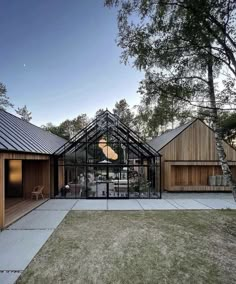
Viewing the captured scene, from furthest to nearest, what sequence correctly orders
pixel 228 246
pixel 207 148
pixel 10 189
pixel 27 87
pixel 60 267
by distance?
1. pixel 27 87
2. pixel 207 148
3. pixel 10 189
4. pixel 228 246
5. pixel 60 267

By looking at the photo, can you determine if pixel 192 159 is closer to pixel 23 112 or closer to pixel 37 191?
pixel 37 191

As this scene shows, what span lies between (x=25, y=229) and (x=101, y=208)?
→ 4038 millimetres

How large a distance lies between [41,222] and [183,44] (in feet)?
26.3

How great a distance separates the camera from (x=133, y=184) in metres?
14.5

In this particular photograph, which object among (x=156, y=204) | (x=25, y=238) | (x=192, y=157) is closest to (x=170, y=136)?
(x=192, y=157)

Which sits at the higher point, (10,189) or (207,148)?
(207,148)

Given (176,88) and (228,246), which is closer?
(228,246)

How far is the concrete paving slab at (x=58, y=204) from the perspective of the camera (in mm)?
10781

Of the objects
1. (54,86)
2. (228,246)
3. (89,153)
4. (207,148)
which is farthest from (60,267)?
(54,86)

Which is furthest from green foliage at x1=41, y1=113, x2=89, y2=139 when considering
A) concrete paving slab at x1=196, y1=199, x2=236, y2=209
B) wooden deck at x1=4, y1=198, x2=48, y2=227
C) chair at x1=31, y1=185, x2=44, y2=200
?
concrete paving slab at x1=196, y1=199, x2=236, y2=209

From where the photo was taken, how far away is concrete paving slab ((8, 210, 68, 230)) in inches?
308

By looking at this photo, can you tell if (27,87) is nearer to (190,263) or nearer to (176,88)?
(176,88)

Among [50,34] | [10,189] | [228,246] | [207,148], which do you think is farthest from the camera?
[207,148]

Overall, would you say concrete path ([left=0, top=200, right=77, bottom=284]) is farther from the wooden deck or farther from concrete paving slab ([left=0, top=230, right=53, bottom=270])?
the wooden deck
